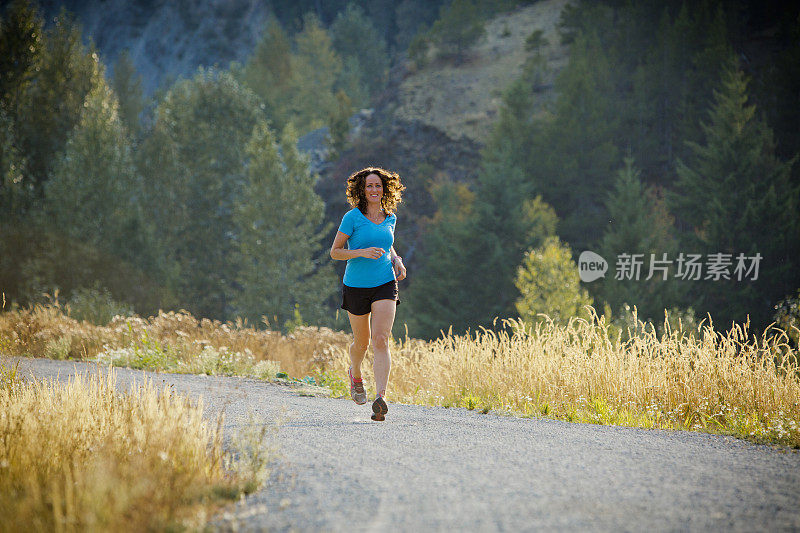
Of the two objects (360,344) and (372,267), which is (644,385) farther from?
(372,267)

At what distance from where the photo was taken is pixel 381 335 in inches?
254

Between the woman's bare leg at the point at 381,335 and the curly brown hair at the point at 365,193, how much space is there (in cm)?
95

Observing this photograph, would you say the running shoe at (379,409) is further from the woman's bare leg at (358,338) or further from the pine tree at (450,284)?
the pine tree at (450,284)

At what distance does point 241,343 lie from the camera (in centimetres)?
1305

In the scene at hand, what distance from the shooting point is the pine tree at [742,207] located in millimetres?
32750

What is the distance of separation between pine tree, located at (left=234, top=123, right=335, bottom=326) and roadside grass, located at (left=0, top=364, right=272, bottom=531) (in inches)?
1326

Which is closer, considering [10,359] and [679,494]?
[679,494]

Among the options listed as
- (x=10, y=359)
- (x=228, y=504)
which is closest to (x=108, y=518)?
(x=228, y=504)

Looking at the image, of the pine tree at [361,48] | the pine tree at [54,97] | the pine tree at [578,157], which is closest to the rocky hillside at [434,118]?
the pine tree at [361,48]

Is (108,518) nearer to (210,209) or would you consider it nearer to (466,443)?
(466,443)

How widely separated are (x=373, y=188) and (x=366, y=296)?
101 cm

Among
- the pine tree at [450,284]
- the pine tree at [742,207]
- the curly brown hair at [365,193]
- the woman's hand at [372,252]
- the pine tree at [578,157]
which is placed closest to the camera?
the woman's hand at [372,252]

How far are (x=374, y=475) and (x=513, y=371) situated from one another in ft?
14.5

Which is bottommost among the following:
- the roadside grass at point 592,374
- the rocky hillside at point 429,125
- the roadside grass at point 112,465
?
the roadside grass at point 112,465
